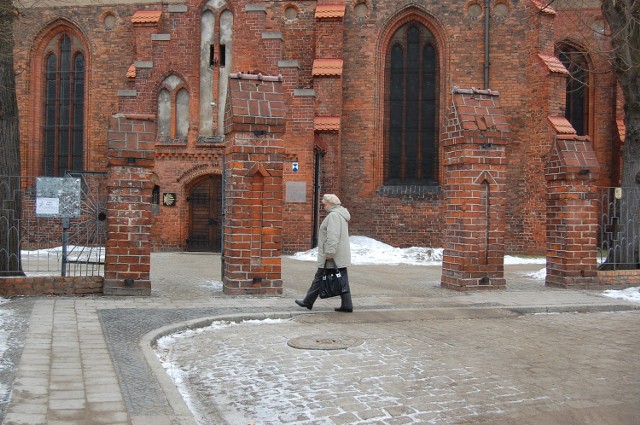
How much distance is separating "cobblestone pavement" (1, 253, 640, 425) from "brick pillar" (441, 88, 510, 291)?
3.07 ft

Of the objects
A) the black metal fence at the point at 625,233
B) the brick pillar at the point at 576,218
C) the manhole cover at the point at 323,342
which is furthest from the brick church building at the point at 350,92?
the manhole cover at the point at 323,342

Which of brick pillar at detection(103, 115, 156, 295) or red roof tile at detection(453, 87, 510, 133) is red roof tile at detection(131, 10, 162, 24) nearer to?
brick pillar at detection(103, 115, 156, 295)

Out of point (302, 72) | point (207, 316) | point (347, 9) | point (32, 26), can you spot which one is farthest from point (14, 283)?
point (32, 26)

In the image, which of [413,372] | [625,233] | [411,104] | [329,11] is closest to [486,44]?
[411,104]

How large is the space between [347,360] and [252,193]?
4813mm

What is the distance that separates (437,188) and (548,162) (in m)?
8.74

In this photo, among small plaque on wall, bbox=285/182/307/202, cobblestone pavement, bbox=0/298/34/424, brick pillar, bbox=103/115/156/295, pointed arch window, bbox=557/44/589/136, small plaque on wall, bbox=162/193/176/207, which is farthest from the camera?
pointed arch window, bbox=557/44/589/136

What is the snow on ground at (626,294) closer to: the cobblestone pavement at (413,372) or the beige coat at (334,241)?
the cobblestone pavement at (413,372)

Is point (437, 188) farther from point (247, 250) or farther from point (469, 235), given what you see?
point (247, 250)

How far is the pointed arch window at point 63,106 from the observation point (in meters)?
24.4

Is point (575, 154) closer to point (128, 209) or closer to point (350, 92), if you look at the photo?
point (128, 209)

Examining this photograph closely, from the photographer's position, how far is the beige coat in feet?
30.4

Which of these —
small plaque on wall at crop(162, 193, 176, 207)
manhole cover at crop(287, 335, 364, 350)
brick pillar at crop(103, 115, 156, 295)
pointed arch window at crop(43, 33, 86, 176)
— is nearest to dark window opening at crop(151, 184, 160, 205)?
small plaque on wall at crop(162, 193, 176, 207)

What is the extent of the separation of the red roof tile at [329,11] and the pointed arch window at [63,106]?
938 cm
